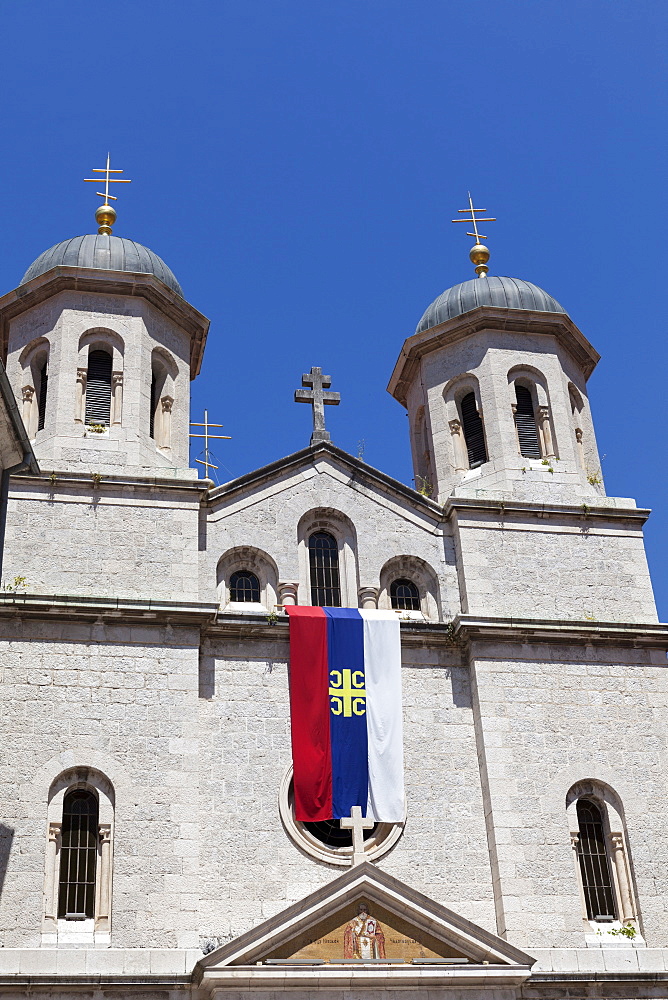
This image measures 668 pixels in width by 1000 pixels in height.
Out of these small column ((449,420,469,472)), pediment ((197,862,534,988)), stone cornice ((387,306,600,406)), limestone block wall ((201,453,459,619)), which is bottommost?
pediment ((197,862,534,988))

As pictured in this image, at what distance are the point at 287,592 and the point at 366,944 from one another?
6139 mm

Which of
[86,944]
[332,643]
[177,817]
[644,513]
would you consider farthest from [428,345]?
[86,944]

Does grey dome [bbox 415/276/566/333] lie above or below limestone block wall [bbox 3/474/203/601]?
above

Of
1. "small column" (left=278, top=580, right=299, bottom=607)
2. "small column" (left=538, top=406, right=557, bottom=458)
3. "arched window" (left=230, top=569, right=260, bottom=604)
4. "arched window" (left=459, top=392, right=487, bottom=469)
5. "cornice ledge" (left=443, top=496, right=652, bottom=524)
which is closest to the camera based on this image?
"small column" (left=278, top=580, right=299, bottom=607)

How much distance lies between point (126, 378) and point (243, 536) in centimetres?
384

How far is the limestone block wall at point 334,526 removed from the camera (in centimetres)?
2241

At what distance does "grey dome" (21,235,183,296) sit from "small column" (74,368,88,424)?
2.11 m

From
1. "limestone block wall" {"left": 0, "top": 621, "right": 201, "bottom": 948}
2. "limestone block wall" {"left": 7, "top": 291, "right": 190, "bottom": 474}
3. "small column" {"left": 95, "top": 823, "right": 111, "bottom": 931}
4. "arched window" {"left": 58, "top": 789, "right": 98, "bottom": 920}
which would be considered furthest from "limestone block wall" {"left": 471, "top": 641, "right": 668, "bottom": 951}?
"limestone block wall" {"left": 7, "top": 291, "right": 190, "bottom": 474}

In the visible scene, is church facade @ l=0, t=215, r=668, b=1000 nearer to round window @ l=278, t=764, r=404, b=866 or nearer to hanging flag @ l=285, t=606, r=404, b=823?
round window @ l=278, t=764, r=404, b=866

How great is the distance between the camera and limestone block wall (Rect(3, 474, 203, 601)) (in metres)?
21.1

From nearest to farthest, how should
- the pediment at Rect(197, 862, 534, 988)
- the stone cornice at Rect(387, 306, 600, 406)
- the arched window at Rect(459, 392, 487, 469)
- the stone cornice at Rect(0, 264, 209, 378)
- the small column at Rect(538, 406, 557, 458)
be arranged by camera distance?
the pediment at Rect(197, 862, 534, 988) < the stone cornice at Rect(0, 264, 209, 378) < the small column at Rect(538, 406, 557, 458) < the arched window at Rect(459, 392, 487, 469) < the stone cornice at Rect(387, 306, 600, 406)

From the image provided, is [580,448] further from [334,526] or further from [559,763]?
[559,763]

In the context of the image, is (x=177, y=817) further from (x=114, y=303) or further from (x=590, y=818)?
(x=114, y=303)

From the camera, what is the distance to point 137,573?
2131 centimetres
